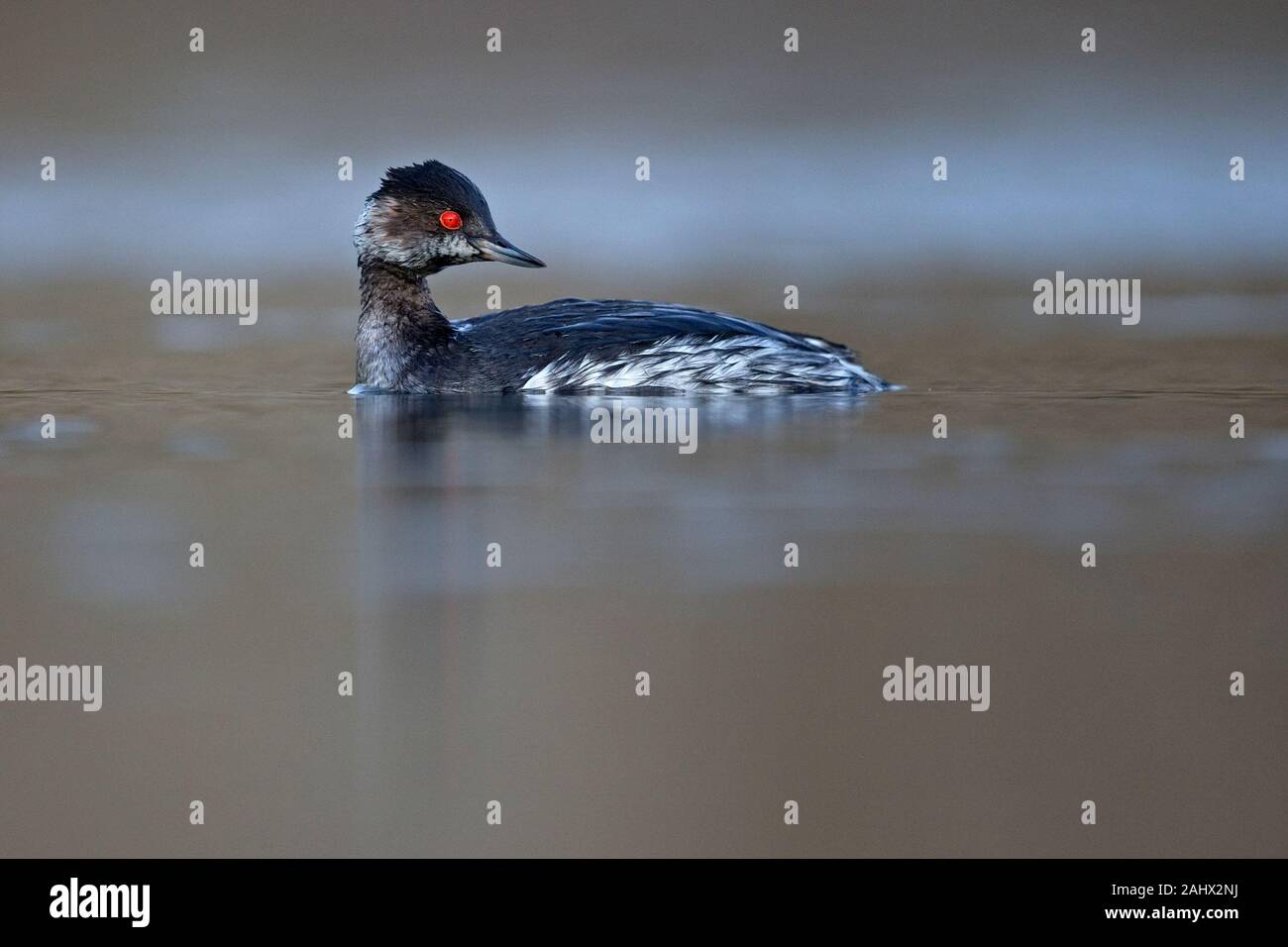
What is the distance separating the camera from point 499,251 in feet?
31.6

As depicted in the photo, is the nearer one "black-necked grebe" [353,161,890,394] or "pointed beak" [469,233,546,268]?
"black-necked grebe" [353,161,890,394]

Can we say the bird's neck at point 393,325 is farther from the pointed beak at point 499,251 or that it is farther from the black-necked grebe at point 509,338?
the pointed beak at point 499,251

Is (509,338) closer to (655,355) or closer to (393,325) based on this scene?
(393,325)

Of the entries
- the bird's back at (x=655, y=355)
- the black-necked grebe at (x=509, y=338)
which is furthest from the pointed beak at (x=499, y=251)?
the bird's back at (x=655, y=355)

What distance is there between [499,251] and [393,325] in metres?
0.68

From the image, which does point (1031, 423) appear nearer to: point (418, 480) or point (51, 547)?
point (418, 480)

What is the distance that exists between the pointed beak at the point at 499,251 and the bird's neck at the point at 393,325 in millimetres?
400

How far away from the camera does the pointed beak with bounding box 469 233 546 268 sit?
961cm

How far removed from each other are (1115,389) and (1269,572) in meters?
4.12

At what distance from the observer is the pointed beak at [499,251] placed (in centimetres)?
961

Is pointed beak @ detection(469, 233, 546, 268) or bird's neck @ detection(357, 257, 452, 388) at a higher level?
pointed beak @ detection(469, 233, 546, 268)

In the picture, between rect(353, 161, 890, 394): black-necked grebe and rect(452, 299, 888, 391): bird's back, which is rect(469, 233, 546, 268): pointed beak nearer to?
rect(353, 161, 890, 394): black-necked grebe

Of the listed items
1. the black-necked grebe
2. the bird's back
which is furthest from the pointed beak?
the bird's back

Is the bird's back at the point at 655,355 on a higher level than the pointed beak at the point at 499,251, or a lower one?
lower
